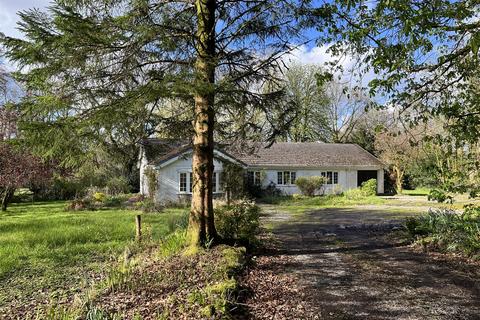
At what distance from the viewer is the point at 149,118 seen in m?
7.30

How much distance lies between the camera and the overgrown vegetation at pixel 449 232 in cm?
892

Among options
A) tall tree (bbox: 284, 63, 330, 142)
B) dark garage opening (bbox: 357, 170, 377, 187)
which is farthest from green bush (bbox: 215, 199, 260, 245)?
tall tree (bbox: 284, 63, 330, 142)

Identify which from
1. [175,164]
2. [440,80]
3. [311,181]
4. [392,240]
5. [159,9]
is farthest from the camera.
Result: [311,181]

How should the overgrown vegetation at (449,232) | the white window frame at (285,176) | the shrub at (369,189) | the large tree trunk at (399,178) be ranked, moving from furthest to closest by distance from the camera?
the large tree trunk at (399,178), the white window frame at (285,176), the shrub at (369,189), the overgrown vegetation at (449,232)

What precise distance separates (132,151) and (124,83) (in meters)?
1.38

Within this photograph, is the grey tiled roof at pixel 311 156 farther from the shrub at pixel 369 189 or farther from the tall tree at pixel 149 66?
the tall tree at pixel 149 66

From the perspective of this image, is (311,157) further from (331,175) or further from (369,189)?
(369,189)

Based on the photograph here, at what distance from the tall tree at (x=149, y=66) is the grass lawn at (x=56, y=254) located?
7.85 feet

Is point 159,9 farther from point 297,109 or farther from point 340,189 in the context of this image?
point 340,189

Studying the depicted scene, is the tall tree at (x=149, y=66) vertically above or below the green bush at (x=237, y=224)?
above

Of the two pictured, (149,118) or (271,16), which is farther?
(271,16)

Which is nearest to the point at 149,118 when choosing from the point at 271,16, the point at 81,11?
the point at 81,11

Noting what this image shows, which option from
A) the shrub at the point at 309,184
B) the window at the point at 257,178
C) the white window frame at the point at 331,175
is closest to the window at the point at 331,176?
the white window frame at the point at 331,175

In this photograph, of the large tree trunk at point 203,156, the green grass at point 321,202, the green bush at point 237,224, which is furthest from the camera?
the green grass at point 321,202
